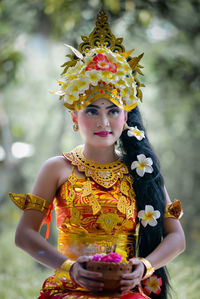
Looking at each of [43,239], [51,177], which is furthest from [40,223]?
[51,177]

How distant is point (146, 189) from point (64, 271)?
0.56m

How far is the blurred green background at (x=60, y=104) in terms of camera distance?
411cm

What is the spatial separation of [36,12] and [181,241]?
3625mm

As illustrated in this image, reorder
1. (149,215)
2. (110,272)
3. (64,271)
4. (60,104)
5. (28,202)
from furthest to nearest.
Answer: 1. (60,104)
2. (149,215)
3. (28,202)
4. (64,271)
5. (110,272)

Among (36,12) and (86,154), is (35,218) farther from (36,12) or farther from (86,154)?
(36,12)

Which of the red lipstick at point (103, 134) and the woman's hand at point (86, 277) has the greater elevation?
the red lipstick at point (103, 134)

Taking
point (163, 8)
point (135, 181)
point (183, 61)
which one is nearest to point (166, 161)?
point (183, 61)

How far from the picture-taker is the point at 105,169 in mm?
1902

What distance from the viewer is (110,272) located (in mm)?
1471

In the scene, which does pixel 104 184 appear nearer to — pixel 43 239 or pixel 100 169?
pixel 100 169

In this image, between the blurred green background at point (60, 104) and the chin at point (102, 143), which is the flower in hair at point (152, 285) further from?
the blurred green background at point (60, 104)

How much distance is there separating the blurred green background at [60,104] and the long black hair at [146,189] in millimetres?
831

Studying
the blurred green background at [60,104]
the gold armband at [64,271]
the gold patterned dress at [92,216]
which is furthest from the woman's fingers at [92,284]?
the blurred green background at [60,104]

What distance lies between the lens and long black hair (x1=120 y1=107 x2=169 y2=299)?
192 cm
